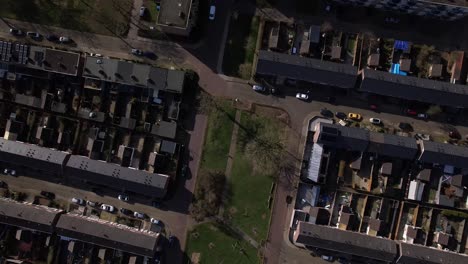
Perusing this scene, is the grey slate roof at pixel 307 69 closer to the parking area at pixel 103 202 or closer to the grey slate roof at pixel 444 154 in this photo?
the grey slate roof at pixel 444 154

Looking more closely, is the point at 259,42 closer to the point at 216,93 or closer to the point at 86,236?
the point at 216,93

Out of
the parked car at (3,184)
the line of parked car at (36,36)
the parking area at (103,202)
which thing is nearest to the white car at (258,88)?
the parking area at (103,202)

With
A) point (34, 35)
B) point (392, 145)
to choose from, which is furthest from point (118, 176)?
point (392, 145)

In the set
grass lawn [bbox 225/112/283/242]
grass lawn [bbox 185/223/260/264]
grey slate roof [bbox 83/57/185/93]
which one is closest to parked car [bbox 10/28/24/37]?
grey slate roof [bbox 83/57/185/93]

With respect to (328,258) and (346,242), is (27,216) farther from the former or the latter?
(346,242)

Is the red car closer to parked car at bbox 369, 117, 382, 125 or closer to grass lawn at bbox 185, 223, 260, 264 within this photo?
parked car at bbox 369, 117, 382, 125
